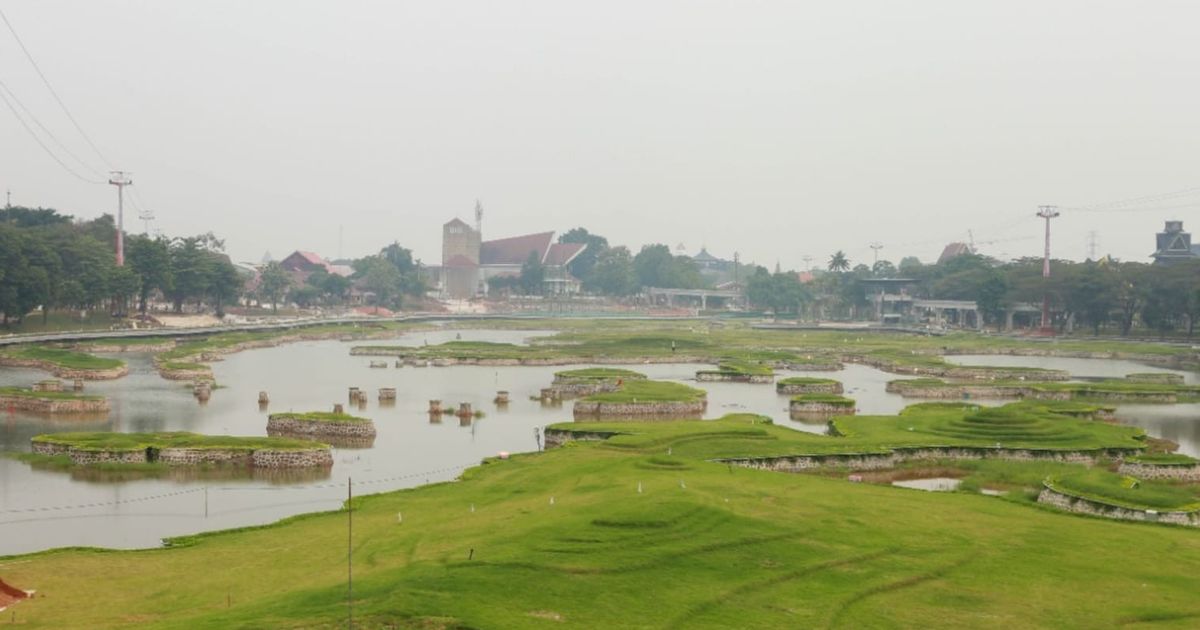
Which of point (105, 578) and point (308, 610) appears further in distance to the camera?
point (105, 578)

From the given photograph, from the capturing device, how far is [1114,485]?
4684 centimetres

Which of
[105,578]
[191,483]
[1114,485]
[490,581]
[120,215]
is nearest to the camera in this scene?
[490,581]

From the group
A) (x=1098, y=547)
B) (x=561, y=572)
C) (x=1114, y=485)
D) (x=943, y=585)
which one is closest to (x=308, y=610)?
(x=561, y=572)

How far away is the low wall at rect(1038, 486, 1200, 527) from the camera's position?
141 ft

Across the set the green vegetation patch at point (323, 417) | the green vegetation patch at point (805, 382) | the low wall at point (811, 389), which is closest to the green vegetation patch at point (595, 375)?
the green vegetation patch at point (805, 382)

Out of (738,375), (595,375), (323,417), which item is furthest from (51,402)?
(738,375)

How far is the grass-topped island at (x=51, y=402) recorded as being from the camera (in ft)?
247

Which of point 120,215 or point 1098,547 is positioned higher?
point 120,215

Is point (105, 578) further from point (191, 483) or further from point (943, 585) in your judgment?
point (943, 585)

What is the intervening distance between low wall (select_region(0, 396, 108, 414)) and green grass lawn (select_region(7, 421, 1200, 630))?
3961 centimetres

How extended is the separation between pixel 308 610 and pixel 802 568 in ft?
48.0

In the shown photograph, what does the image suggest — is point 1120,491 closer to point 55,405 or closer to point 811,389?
point 811,389

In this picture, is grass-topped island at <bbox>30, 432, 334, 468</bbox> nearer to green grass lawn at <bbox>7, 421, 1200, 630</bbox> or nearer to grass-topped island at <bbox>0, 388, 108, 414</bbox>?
green grass lawn at <bbox>7, 421, 1200, 630</bbox>

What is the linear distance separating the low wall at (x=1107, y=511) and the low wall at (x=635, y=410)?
116 feet
